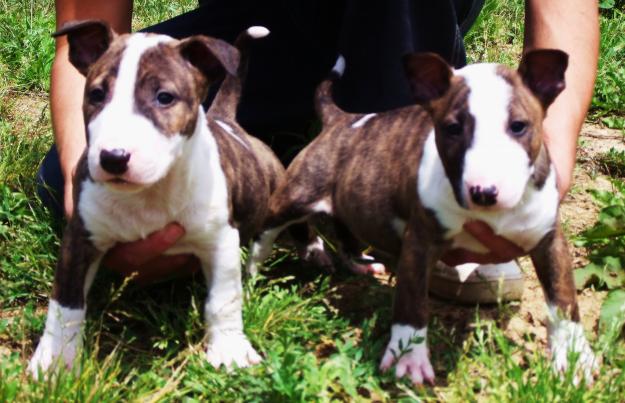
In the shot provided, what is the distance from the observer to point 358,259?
401 cm

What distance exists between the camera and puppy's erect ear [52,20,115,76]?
9.52 feet

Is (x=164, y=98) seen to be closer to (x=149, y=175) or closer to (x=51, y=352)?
(x=149, y=175)

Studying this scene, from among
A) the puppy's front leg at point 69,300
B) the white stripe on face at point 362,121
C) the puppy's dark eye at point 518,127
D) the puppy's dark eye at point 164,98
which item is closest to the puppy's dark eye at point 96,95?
the puppy's dark eye at point 164,98

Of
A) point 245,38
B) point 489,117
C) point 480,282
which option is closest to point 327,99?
point 245,38

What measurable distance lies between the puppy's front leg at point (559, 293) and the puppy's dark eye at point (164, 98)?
4.21 ft

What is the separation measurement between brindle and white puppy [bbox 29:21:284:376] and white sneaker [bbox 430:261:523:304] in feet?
3.10

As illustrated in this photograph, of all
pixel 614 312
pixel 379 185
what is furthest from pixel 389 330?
pixel 614 312

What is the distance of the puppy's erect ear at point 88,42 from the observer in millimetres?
2900

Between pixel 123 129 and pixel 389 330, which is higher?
pixel 123 129

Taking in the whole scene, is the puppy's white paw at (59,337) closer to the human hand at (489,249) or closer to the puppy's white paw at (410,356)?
the puppy's white paw at (410,356)

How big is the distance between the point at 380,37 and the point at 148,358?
76.6 inches

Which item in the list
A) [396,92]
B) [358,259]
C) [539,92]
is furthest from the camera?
[396,92]

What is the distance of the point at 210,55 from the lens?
2.92m

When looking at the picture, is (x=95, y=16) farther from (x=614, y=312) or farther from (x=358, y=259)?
(x=614, y=312)
